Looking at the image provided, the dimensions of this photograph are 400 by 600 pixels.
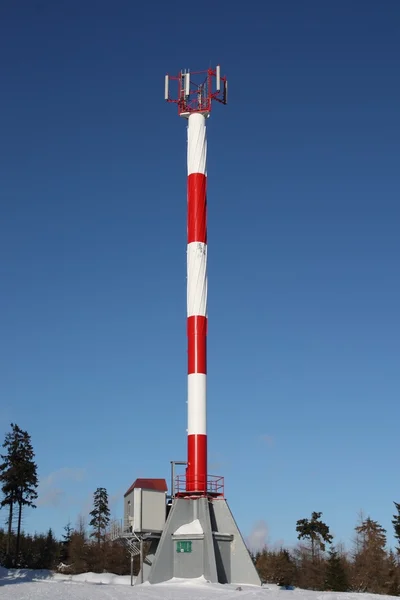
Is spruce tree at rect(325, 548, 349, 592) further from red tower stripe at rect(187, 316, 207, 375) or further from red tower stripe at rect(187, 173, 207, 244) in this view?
red tower stripe at rect(187, 173, 207, 244)

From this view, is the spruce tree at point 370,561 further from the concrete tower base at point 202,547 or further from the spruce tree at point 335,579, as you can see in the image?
the concrete tower base at point 202,547

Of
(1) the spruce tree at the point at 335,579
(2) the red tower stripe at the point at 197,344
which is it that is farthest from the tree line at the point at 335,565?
(2) the red tower stripe at the point at 197,344

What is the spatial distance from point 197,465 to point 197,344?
8.00 meters

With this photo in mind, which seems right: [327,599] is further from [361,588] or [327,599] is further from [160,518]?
[361,588]

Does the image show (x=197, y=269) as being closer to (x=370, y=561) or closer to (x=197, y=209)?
(x=197, y=209)

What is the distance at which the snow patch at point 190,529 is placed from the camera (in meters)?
48.0

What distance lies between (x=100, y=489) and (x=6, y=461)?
24.7m

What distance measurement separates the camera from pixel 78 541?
79438 mm

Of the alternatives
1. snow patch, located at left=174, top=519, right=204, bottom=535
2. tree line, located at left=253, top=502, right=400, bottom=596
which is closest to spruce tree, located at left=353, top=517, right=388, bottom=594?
tree line, located at left=253, top=502, right=400, bottom=596

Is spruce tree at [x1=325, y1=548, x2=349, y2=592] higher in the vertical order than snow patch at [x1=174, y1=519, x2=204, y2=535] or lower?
lower

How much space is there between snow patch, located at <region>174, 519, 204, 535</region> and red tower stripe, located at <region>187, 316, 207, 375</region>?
Result: 9.78 meters

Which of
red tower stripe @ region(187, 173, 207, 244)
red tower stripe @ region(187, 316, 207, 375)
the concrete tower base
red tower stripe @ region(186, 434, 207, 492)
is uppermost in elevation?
red tower stripe @ region(187, 173, 207, 244)

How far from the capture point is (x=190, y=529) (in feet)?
158

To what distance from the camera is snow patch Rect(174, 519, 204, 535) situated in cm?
4797
